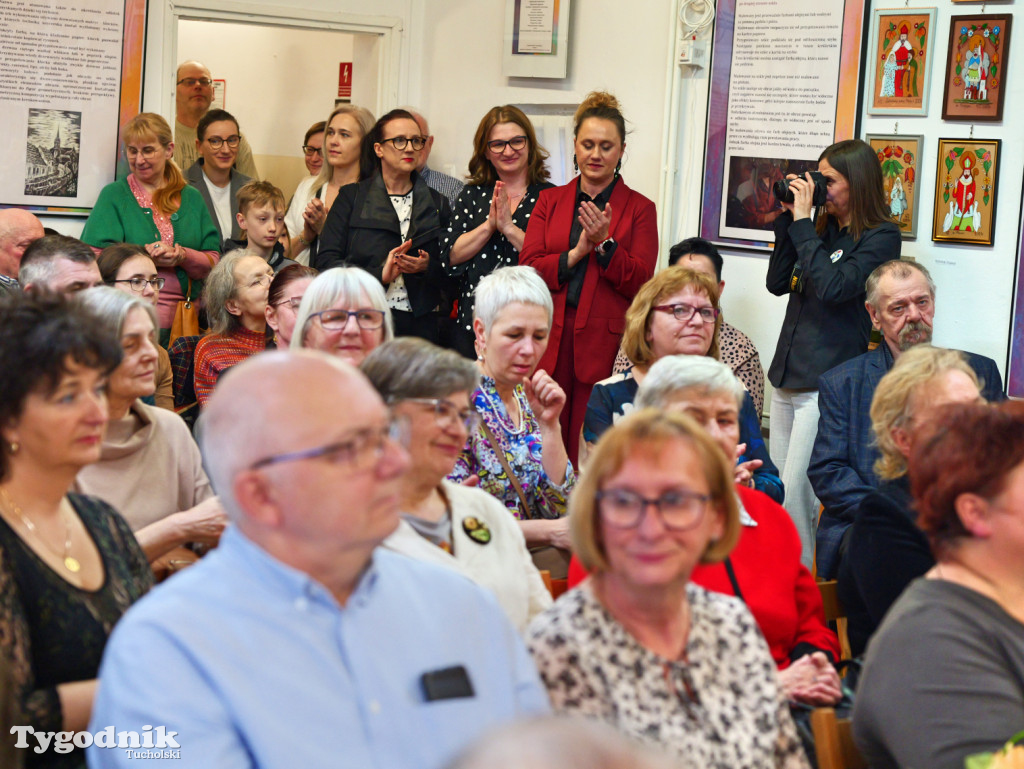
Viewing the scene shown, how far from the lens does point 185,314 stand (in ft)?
16.8

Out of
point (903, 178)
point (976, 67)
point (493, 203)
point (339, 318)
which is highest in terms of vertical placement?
point (976, 67)

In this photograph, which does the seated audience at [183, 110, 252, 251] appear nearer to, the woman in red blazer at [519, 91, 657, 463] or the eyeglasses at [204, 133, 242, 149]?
the eyeglasses at [204, 133, 242, 149]

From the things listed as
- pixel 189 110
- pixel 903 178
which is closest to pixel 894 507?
pixel 903 178

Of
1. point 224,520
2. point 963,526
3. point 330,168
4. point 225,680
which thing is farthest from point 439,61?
point 225,680

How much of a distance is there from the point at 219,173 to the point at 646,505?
4.77 m

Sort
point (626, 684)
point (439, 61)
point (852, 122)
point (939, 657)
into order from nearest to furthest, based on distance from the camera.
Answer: point (626, 684)
point (939, 657)
point (852, 122)
point (439, 61)

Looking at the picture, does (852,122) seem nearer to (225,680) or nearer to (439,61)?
(439,61)

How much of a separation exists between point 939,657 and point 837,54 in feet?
12.5

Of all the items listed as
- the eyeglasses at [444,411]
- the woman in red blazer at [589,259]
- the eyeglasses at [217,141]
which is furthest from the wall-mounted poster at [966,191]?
the eyeglasses at [217,141]

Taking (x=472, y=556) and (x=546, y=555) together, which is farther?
(x=546, y=555)

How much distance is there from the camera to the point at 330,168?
5867mm

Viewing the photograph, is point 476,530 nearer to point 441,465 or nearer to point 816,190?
point 441,465

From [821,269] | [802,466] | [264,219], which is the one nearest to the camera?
[821,269]

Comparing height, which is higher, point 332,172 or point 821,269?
point 332,172
